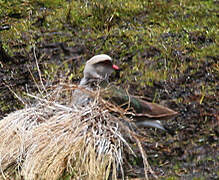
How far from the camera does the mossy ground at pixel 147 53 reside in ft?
13.0

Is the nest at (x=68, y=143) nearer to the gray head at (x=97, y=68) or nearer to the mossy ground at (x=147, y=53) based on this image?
the gray head at (x=97, y=68)

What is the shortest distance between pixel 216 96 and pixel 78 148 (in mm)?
1872

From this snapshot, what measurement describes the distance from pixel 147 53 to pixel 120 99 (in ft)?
5.31

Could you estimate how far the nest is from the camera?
3.11 meters

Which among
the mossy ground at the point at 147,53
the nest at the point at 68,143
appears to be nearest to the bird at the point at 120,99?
the nest at the point at 68,143

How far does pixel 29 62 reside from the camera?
4.95m

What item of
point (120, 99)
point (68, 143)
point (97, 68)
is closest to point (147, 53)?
point (97, 68)

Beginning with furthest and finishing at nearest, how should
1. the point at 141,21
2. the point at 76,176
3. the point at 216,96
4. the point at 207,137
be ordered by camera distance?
the point at 141,21
the point at 216,96
the point at 207,137
the point at 76,176

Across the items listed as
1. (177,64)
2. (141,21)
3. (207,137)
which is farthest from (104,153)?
(141,21)

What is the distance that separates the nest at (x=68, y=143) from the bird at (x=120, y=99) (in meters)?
0.11

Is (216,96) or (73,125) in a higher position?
(73,125)

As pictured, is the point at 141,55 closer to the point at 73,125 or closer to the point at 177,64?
the point at 177,64

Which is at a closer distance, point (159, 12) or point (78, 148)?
point (78, 148)

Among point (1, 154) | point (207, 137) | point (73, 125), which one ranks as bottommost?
point (207, 137)
